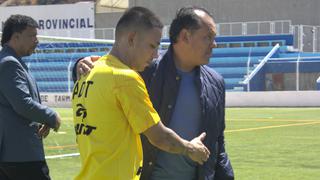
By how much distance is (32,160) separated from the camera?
599cm

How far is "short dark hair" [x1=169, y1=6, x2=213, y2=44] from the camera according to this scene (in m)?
4.77

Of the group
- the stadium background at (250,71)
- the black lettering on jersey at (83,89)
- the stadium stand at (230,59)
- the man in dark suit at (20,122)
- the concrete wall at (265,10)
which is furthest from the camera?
the concrete wall at (265,10)

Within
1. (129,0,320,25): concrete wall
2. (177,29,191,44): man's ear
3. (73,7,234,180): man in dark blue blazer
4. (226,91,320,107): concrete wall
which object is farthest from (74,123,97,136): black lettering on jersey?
(129,0,320,25): concrete wall

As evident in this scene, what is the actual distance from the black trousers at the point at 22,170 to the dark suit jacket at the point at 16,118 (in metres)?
0.03

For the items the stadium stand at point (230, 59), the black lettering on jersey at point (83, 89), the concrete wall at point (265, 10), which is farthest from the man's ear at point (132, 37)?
the concrete wall at point (265, 10)

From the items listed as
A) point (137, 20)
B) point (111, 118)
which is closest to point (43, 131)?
point (111, 118)

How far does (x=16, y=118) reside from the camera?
598cm

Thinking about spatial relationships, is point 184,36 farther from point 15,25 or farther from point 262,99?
point 262,99

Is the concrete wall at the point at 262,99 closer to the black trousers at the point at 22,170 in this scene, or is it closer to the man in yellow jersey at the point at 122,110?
the black trousers at the point at 22,170

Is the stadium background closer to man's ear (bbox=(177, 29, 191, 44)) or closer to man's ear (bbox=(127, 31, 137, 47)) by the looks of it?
man's ear (bbox=(177, 29, 191, 44))

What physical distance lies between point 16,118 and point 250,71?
33.2 meters

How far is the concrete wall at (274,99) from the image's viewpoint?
32.5 meters

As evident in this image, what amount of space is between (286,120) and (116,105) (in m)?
19.4

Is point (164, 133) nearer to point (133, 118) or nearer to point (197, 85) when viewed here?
point (133, 118)
